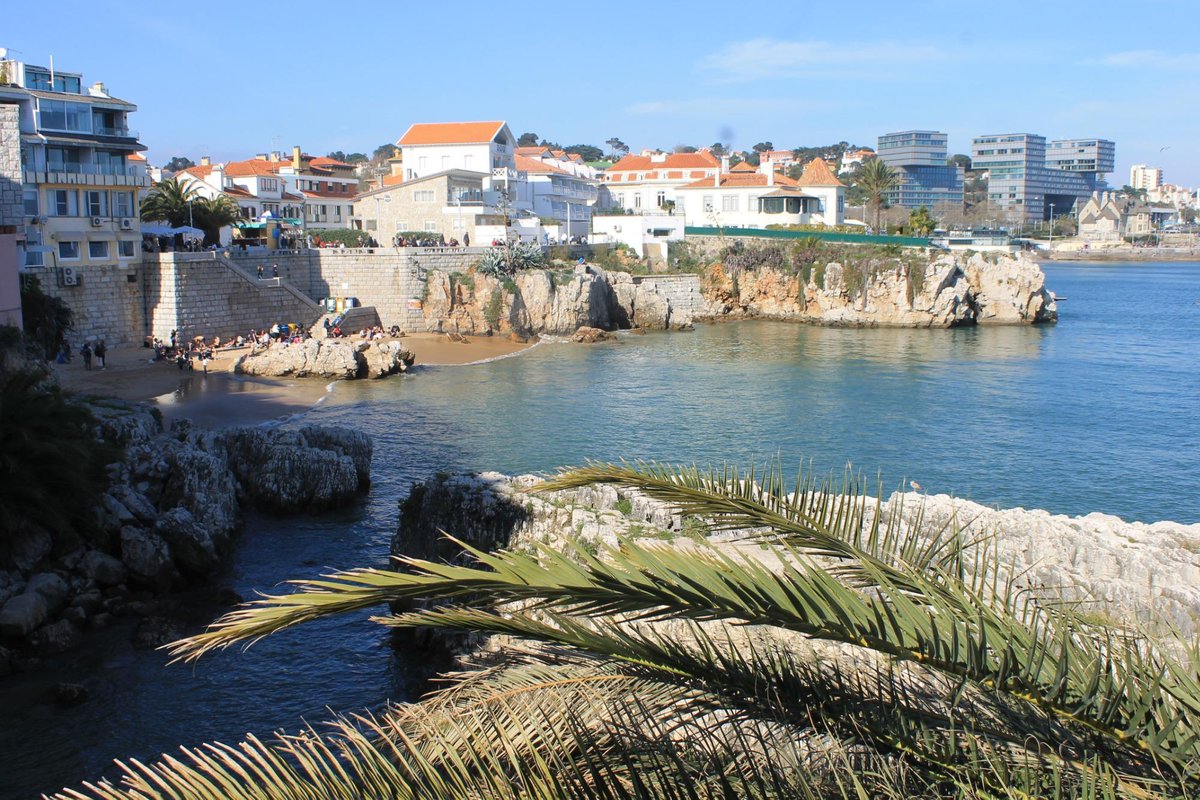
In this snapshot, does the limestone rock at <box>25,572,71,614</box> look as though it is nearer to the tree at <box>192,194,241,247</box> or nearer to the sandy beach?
the sandy beach

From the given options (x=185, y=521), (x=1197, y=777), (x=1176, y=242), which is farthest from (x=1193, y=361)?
(x=1176, y=242)

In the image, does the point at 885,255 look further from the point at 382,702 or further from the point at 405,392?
the point at 382,702

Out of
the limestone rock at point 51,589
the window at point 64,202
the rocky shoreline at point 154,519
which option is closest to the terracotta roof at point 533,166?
the window at point 64,202

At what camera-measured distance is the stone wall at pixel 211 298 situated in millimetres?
41875

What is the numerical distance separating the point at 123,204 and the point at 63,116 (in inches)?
154

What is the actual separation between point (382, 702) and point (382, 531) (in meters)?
7.54

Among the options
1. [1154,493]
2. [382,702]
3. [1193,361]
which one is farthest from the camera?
[1193,361]

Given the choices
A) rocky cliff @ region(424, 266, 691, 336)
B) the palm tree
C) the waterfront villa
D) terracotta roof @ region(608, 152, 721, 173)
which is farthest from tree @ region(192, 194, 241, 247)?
the palm tree

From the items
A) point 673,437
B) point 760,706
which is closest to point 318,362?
point 673,437

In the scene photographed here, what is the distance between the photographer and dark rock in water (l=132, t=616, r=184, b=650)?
50.4 feet

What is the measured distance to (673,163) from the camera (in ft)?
292

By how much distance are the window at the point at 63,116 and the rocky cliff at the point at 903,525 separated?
32205 mm

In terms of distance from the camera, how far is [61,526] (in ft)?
55.3

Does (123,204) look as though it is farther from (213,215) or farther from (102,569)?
(102,569)
